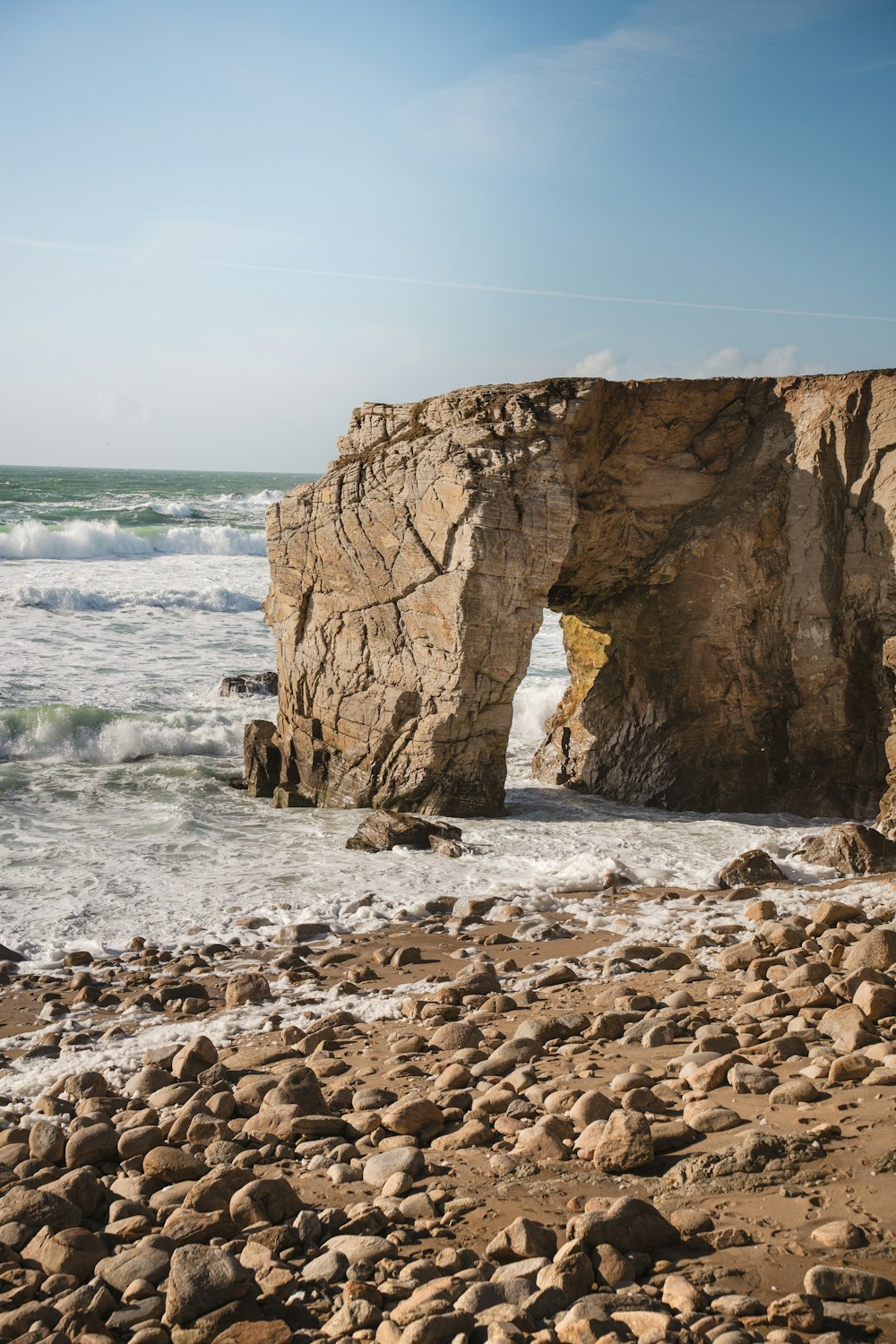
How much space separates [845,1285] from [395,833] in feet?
25.8

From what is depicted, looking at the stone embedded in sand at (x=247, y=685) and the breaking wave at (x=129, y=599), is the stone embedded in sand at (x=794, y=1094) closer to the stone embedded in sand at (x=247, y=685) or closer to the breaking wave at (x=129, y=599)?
the stone embedded in sand at (x=247, y=685)

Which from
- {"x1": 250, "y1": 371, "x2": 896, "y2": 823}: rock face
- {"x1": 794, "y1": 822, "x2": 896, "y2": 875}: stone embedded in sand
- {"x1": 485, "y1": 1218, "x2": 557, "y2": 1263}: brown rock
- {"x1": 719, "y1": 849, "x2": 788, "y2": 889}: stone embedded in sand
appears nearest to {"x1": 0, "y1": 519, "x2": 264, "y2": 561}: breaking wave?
{"x1": 250, "y1": 371, "x2": 896, "y2": 823}: rock face

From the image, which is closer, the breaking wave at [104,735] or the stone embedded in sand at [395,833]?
the stone embedded in sand at [395,833]

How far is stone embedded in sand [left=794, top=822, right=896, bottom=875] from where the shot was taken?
930 cm

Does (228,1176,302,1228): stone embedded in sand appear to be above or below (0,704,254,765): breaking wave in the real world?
above

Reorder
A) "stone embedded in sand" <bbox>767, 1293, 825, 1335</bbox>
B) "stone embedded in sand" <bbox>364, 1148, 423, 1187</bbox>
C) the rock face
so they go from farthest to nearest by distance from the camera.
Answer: the rock face → "stone embedded in sand" <bbox>364, 1148, 423, 1187</bbox> → "stone embedded in sand" <bbox>767, 1293, 825, 1335</bbox>

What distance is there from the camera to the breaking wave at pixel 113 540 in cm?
3500

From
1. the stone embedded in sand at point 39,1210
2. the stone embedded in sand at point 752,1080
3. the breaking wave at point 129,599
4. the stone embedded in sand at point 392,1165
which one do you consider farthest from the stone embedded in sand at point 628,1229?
the breaking wave at point 129,599

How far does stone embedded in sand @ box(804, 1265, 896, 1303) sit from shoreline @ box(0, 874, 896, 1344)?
1cm

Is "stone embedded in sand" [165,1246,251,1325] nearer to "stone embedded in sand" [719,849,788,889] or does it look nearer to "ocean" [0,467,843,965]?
"ocean" [0,467,843,965]

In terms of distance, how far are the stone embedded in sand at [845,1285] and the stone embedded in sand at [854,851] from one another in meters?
6.56

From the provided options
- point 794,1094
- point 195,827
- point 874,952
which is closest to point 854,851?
point 874,952

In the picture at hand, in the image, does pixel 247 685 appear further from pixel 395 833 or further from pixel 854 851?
pixel 854 851

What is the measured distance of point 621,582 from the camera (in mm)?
12742
